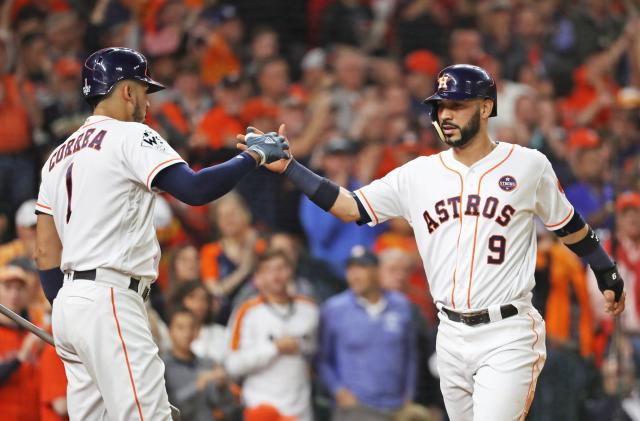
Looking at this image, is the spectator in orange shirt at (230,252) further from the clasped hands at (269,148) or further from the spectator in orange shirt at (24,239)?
the clasped hands at (269,148)

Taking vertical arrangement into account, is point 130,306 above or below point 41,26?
below

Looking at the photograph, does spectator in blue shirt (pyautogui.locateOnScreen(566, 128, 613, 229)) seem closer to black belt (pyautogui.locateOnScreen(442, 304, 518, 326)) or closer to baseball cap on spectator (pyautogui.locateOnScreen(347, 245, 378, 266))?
baseball cap on spectator (pyautogui.locateOnScreen(347, 245, 378, 266))

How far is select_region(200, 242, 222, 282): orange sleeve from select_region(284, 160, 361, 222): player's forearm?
9.69 feet

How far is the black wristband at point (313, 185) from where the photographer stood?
5426 millimetres

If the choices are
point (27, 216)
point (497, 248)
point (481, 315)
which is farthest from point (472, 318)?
point (27, 216)

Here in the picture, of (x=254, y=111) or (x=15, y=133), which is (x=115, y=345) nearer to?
(x=15, y=133)

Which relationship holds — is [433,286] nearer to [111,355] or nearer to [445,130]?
[445,130]

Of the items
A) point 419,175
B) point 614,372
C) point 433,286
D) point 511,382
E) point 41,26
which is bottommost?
point 614,372

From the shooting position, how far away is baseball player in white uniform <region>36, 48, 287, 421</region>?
15.4ft

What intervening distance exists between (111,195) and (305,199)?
4.27 meters

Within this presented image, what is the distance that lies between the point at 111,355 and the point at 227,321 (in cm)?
356

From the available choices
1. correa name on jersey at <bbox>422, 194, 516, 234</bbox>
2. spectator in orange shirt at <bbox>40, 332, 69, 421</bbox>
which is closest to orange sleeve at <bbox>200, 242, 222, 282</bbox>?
spectator in orange shirt at <bbox>40, 332, 69, 421</bbox>

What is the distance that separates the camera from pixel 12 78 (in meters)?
9.02

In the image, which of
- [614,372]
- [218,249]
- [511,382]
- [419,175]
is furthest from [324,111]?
[511,382]
